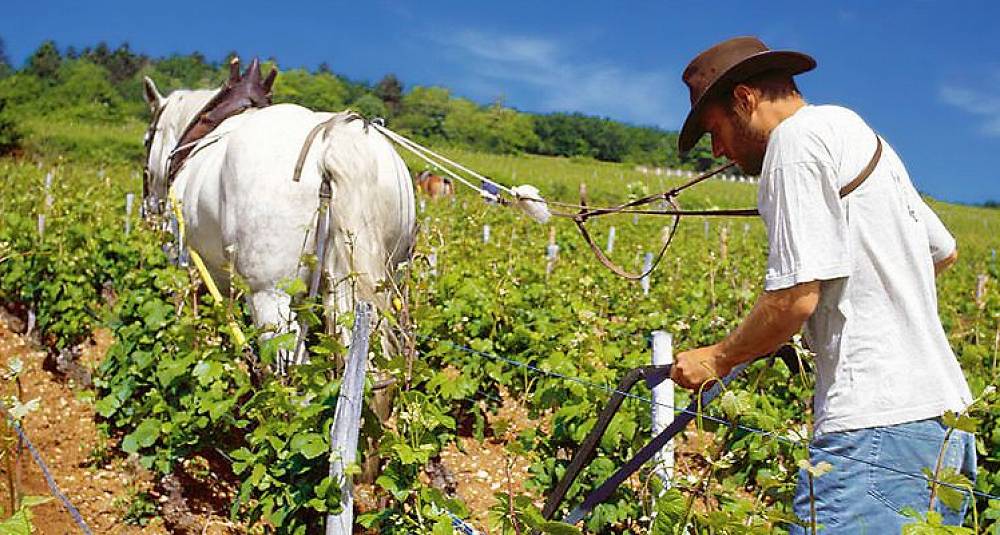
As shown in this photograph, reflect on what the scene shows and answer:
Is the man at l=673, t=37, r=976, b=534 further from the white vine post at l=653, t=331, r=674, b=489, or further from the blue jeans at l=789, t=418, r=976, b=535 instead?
the white vine post at l=653, t=331, r=674, b=489

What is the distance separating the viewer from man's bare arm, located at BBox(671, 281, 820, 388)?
153 centimetres

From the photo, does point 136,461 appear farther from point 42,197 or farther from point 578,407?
point 42,197

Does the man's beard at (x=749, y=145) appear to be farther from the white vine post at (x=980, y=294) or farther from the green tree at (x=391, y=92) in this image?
the green tree at (x=391, y=92)

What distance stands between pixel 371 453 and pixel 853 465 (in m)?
1.74

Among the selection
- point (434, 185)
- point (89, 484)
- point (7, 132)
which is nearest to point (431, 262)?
point (89, 484)

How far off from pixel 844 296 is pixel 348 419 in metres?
1.56

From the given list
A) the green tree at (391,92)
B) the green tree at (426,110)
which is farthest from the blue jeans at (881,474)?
the green tree at (391,92)

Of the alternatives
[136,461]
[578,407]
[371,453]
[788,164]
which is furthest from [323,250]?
[788,164]

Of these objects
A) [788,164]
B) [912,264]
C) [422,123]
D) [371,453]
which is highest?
→ [422,123]

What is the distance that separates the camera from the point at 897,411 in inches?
63.7

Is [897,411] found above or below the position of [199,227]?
below

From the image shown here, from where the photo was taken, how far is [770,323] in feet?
5.16

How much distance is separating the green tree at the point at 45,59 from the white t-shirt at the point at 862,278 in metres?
83.4

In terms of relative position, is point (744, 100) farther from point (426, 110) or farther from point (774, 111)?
point (426, 110)
